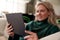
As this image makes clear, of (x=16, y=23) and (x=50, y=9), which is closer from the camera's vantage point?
(x=16, y=23)

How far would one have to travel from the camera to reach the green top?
184 cm

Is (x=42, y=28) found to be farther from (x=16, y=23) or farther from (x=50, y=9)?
(x=16, y=23)

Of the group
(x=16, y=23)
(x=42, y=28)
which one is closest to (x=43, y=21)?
(x=42, y=28)

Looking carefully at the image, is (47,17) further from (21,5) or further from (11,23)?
(21,5)

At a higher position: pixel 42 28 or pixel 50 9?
pixel 50 9

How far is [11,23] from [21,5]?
8.48 ft

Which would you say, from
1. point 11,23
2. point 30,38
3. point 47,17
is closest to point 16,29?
point 11,23

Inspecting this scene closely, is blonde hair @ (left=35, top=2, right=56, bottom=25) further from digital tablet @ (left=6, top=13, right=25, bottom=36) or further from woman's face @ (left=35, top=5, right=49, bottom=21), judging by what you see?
digital tablet @ (left=6, top=13, right=25, bottom=36)

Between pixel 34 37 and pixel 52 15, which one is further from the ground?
pixel 52 15

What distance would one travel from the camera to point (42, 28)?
74.2 inches

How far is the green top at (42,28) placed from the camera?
72.4 inches

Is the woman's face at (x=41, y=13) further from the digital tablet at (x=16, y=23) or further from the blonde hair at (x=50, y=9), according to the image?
the digital tablet at (x=16, y=23)

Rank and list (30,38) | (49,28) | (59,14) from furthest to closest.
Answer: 1. (59,14)
2. (49,28)
3. (30,38)

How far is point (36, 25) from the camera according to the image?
76.1 inches
